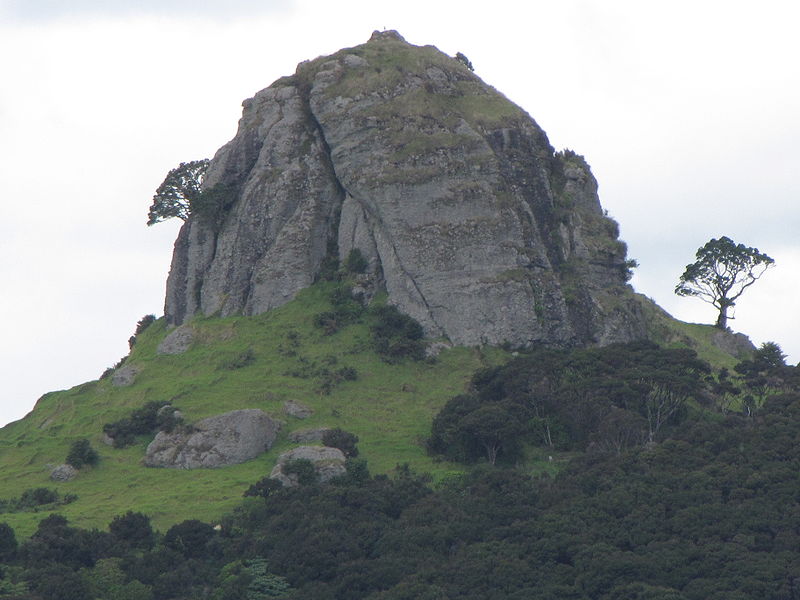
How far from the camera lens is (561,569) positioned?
3100 inches

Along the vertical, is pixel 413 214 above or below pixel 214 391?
above

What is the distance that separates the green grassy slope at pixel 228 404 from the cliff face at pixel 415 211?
347 centimetres

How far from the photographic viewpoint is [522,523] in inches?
3300

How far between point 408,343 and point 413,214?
1035cm

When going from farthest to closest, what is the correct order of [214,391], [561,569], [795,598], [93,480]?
[214,391] < [93,480] < [561,569] < [795,598]

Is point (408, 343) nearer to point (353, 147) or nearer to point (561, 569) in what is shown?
point (353, 147)

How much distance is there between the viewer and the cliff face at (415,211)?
108812mm

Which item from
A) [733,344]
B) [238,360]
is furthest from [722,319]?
[238,360]

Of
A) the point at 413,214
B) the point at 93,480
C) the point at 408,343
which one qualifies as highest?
the point at 413,214

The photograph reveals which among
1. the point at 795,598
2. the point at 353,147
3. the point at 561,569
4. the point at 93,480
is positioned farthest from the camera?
the point at 353,147

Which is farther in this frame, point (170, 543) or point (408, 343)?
point (408, 343)

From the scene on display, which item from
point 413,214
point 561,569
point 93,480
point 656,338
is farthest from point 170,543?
point 656,338

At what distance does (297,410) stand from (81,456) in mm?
14528

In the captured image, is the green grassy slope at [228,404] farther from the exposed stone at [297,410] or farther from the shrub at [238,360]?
the exposed stone at [297,410]
